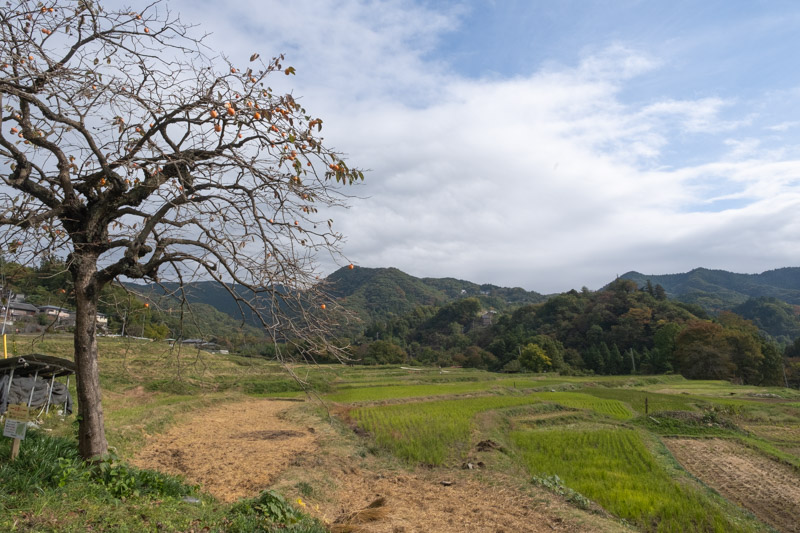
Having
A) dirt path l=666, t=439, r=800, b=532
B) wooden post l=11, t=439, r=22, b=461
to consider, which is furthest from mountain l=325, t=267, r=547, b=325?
wooden post l=11, t=439, r=22, b=461

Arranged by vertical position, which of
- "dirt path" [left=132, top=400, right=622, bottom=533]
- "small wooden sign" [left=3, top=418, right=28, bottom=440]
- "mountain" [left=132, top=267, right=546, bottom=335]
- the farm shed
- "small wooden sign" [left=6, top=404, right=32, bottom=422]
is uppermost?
"mountain" [left=132, top=267, right=546, bottom=335]

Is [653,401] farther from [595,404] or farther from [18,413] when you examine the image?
[18,413]

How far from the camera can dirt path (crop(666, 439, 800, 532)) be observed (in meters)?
9.04

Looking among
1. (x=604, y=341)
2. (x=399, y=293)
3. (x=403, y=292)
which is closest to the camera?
(x=604, y=341)

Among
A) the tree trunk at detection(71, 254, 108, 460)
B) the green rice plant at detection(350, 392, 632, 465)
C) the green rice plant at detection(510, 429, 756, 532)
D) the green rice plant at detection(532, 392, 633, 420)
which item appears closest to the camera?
the tree trunk at detection(71, 254, 108, 460)

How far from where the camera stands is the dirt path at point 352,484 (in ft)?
23.1

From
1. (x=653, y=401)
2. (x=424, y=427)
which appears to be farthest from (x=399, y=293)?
(x=424, y=427)

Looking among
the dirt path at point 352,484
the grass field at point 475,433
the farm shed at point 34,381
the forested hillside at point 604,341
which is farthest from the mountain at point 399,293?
the dirt path at point 352,484

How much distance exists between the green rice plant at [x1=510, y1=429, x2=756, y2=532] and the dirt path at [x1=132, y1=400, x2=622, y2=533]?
1.26 metres

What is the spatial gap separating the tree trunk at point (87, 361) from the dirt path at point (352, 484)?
2482mm

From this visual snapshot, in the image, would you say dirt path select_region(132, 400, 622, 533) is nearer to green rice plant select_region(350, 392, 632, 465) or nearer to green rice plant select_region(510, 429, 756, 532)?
green rice plant select_region(350, 392, 632, 465)

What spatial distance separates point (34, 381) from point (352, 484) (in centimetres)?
860

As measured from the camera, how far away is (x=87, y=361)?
552cm

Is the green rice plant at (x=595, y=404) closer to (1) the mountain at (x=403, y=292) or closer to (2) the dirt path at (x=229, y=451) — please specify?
(2) the dirt path at (x=229, y=451)
